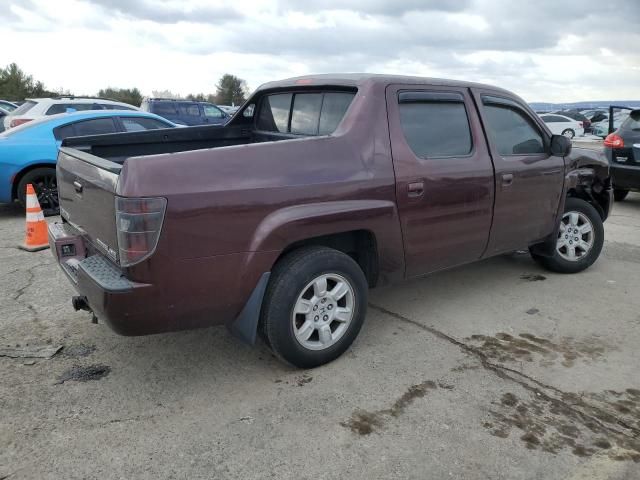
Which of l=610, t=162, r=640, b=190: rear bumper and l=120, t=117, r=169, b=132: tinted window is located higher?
l=120, t=117, r=169, b=132: tinted window

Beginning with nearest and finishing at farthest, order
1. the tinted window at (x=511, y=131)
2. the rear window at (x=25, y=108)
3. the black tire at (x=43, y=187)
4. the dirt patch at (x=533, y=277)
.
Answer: the tinted window at (x=511, y=131) → the dirt patch at (x=533, y=277) → the black tire at (x=43, y=187) → the rear window at (x=25, y=108)

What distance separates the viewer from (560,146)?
15.1 feet

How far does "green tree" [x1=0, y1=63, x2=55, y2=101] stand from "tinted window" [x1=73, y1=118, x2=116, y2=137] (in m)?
38.0

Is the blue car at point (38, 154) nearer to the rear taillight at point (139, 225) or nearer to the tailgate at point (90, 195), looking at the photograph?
the tailgate at point (90, 195)

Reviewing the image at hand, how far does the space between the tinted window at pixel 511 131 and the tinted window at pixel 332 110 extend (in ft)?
4.09

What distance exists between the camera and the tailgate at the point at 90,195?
280 centimetres

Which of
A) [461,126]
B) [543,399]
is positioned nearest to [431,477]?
[543,399]

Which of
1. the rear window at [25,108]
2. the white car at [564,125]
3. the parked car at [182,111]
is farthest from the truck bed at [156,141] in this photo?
the white car at [564,125]

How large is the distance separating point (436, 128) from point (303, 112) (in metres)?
1.02

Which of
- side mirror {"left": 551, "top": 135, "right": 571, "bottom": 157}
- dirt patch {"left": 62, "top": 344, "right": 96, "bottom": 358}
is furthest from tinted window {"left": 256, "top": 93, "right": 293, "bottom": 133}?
side mirror {"left": 551, "top": 135, "right": 571, "bottom": 157}

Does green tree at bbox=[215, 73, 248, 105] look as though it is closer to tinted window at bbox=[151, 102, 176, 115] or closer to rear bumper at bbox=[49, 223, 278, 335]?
tinted window at bbox=[151, 102, 176, 115]

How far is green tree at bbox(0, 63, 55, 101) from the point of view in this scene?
40344mm

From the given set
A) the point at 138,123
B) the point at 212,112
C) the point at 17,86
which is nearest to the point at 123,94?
the point at 17,86

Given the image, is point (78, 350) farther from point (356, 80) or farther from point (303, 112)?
point (356, 80)
